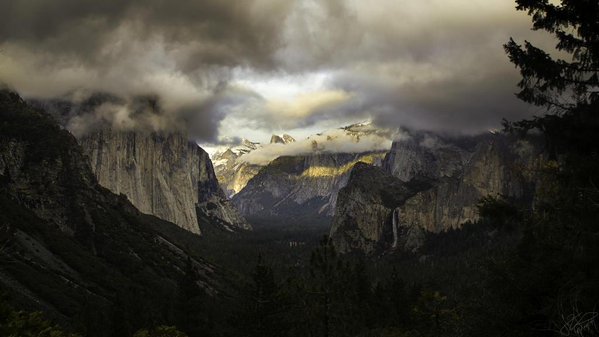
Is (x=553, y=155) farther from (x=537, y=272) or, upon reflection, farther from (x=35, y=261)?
(x=35, y=261)

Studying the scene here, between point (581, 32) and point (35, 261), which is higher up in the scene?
point (581, 32)

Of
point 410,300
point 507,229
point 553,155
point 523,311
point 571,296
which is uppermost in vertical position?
point 553,155

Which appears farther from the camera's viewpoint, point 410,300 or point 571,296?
point 410,300

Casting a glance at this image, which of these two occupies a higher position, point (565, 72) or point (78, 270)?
point (565, 72)

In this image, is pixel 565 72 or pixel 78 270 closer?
pixel 565 72

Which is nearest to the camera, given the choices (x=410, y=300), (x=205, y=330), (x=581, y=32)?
(x=581, y=32)

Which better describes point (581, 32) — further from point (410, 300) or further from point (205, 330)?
point (410, 300)

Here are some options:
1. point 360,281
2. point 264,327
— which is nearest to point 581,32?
point 264,327

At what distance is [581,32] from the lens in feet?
49.0

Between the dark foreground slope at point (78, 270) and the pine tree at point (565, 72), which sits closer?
the pine tree at point (565, 72)

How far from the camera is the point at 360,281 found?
93375 mm

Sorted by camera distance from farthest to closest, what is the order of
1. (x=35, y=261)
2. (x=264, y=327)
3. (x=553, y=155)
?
(x=35, y=261), (x=264, y=327), (x=553, y=155)

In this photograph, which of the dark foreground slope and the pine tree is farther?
the dark foreground slope

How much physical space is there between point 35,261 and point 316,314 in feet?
375
